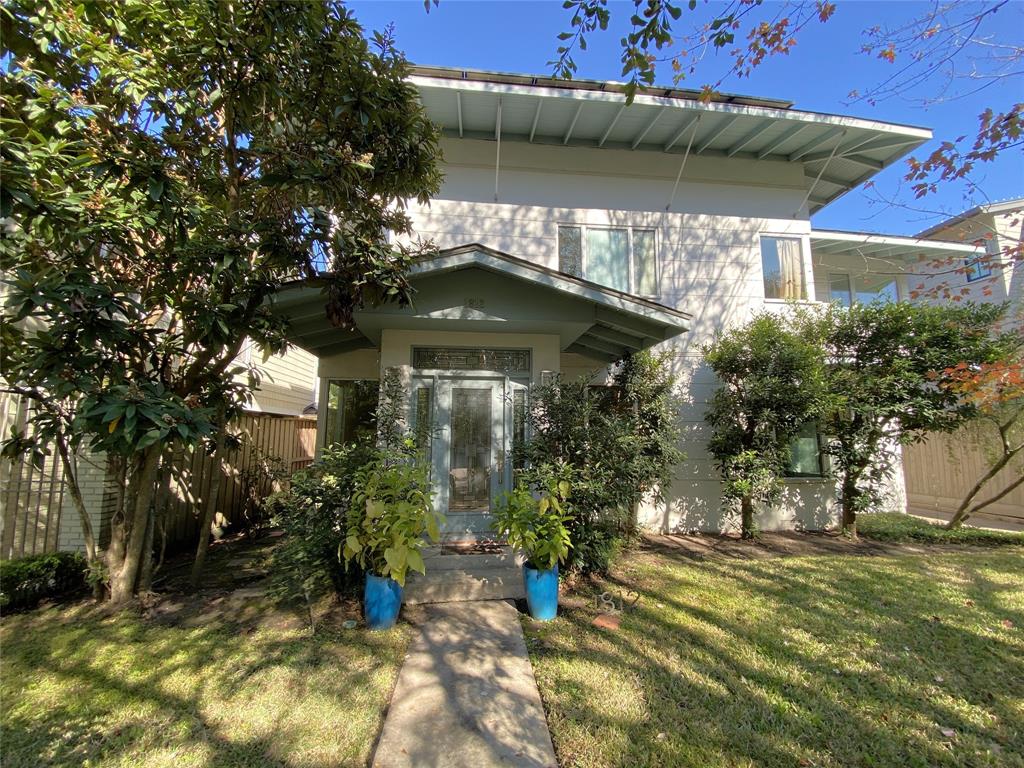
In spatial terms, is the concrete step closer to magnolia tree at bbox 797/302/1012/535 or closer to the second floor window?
magnolia tree at bbox 797/302/1012/535

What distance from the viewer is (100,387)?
3396 millimetres

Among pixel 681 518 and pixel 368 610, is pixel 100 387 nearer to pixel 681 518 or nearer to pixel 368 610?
pixel 368 610

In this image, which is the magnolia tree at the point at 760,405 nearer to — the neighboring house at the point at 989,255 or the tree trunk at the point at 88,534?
the neighboring house at the point at 989,255

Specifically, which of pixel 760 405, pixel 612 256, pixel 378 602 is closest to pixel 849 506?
pixel 760 405

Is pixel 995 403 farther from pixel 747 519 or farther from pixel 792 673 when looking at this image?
pixel 792 673

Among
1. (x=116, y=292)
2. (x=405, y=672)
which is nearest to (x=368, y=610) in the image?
(x=405, y=672)

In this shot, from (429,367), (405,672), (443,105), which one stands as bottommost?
(405,672)

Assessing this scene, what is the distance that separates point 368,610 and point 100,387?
2.86 m

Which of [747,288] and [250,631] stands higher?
[747,288]

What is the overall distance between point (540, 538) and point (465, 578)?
3.72 feet

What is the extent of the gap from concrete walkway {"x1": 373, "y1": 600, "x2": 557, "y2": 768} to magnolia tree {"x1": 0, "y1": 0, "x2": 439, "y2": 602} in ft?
8.40

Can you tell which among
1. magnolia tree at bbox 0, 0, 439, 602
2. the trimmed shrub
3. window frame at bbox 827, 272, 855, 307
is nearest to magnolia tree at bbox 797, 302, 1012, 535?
window frame at bbox 827, 272, 855, 307

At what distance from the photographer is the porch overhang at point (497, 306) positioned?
521 centimetres

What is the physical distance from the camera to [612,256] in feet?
28.2
